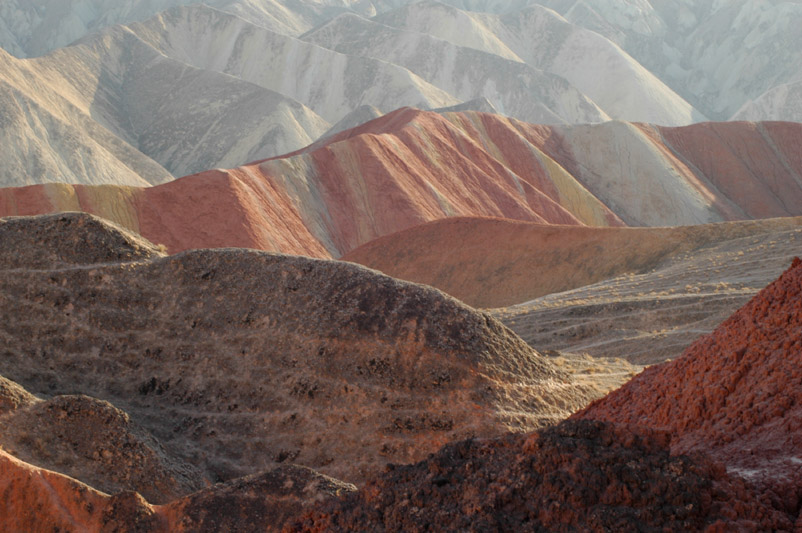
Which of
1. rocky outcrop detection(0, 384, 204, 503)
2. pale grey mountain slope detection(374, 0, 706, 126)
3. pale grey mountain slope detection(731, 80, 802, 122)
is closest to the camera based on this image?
rocky outcrop detection(0, 384, 204, 503)

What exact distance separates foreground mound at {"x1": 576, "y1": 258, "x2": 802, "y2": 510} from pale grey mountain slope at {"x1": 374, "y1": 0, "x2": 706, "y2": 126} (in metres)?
97.8

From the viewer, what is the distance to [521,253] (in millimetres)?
35250

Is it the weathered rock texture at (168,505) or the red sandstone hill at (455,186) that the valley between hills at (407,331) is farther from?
the red sandstone hill at (455,186)

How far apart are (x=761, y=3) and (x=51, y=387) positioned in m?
131

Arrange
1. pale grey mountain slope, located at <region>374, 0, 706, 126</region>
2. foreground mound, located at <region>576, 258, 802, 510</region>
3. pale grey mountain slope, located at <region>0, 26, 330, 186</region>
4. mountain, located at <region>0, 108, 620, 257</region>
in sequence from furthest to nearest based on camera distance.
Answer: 1. pale grey mountain slope, located at <region>374, 0, 706, 126</region>
2. pale grey mountain slope, located at <region>0, 26, 330, 186</region>
3. mountain, located at <region>0, 108, 620, 257</region>
4. foreground mound, located at <region>576, 258, 802, 510</region>

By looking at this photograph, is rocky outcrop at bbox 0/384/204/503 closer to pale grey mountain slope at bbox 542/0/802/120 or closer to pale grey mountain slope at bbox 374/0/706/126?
pale grey mountain slope at bbox 374/0/706/126

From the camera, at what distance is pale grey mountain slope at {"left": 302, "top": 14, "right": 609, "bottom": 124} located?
9919 centimetres

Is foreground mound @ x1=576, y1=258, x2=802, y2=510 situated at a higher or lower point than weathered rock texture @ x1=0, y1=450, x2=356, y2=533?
higher

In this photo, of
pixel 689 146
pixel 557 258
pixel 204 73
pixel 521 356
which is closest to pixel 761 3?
pixel 689 146

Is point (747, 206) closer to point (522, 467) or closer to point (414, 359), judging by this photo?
point (414, 359)

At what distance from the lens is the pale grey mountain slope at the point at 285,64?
308 feet

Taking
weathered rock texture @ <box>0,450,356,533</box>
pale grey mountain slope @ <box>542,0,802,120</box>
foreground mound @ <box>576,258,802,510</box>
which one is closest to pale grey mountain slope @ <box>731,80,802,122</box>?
pale grey mountain slope @ <box>542,0,802,120</box>

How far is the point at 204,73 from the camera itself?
87.2 m

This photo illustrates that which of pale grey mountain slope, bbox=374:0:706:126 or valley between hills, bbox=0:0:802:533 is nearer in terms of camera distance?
valley between hills, bbox=0:0:802:533
